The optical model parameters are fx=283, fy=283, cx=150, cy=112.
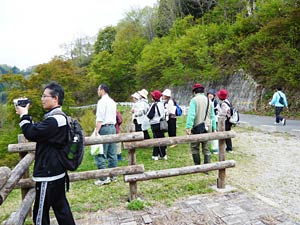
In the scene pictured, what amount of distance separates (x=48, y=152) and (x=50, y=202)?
0.56 metres

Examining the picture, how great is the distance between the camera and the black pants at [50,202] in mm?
3033

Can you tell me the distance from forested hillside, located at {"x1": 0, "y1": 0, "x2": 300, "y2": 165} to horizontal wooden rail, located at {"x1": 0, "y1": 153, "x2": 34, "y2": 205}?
51.4ft

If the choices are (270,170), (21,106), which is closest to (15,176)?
(21,106)

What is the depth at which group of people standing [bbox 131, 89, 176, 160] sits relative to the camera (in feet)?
24.0

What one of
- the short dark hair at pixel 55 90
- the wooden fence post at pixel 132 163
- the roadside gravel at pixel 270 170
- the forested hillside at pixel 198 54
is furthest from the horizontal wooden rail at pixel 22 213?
the forested hillside at pixel 198 54

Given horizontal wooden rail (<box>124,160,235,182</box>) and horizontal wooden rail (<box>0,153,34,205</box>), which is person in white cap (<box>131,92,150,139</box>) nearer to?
horizontal wooden rail (<box>124,160,235,182</box>)

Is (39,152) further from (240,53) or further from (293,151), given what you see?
(240,53)

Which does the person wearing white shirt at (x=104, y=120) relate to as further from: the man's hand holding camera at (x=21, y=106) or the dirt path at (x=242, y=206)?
the man's hand holding camera at (x=21, y=106)

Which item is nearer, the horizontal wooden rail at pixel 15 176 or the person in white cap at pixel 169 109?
the horizontal wooden rail at pixel 15 176

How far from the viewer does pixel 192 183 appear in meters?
5.40

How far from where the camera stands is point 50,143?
3.00 metres

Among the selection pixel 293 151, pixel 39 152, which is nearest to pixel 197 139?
pixel 39 152

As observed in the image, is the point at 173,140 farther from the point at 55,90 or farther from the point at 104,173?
the point at 55,90

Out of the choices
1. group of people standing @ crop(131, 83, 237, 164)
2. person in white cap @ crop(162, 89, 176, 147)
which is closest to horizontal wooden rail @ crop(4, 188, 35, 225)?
group of people standing @ crop(131, 83, 237, 164)
